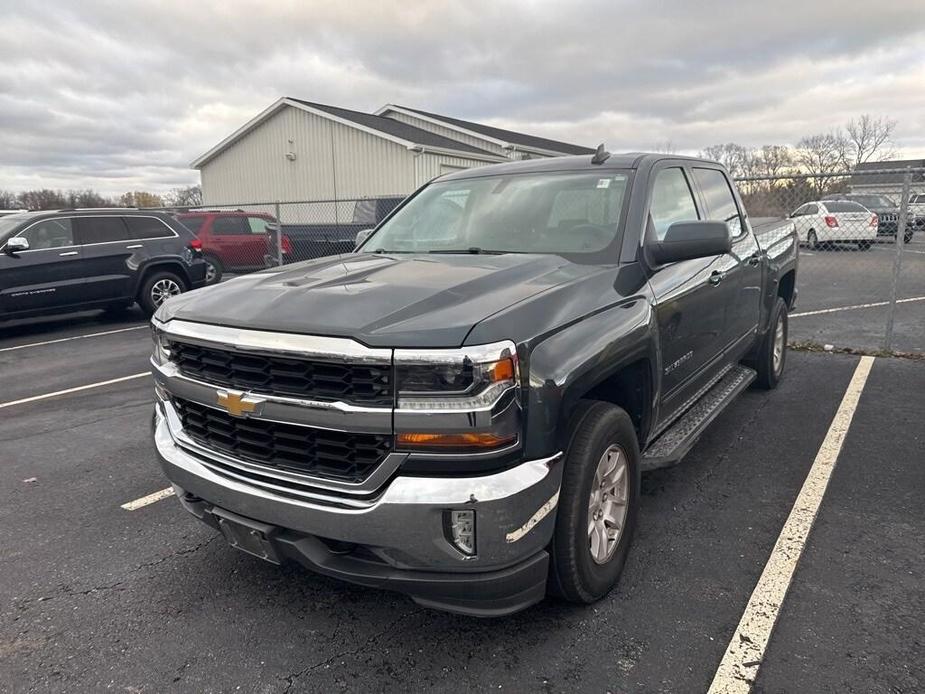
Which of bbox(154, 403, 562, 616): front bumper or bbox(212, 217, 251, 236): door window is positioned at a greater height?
bbox(212, 217, 251, 236): door window

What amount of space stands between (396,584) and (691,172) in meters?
3.29

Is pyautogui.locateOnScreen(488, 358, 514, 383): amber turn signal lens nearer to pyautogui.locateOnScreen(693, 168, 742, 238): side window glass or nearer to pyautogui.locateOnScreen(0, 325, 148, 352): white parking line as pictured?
pyautogui.locateOnScreen(693, 168, 742, 238): side window glass

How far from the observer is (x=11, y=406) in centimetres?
595

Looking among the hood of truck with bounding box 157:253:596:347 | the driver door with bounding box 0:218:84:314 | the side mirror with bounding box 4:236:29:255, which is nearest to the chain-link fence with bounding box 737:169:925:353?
the hood of truck with bounding box 157:253:596:347

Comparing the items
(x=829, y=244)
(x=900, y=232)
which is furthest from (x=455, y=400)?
(x=829, y=244)

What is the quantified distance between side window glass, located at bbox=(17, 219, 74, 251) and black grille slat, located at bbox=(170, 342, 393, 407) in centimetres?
844

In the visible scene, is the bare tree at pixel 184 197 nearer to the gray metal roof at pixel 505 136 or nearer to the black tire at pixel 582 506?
the gray metal roof at pixel 505 136

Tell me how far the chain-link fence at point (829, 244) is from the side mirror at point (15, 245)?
13.0 ft

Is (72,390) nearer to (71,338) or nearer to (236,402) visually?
(71,338)

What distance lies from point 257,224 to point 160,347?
1253 cm

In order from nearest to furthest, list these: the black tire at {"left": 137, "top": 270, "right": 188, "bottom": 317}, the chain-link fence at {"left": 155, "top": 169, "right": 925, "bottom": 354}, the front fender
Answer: the front fender < the chain-link fence at {"left": 155, "top": 169, "right": 925, "bottom": 354} < the black tire at {"left": 137, "top": 270, "right": 188, "bottom": 317}

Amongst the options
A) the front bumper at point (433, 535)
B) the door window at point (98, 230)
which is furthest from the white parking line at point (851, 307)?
the door window at point (98, 230)

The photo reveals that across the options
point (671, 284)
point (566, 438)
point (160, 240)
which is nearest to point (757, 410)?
point (671, 284)

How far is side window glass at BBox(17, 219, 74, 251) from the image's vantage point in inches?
364
